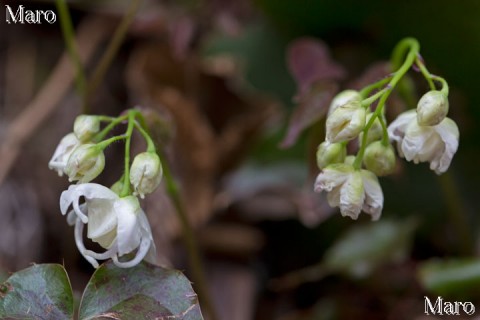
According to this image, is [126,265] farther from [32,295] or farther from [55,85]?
[55,85]

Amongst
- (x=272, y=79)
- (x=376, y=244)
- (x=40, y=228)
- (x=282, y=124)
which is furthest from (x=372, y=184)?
(x=40, y=228)

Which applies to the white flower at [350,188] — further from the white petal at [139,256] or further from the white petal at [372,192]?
the white petal at [139,256]

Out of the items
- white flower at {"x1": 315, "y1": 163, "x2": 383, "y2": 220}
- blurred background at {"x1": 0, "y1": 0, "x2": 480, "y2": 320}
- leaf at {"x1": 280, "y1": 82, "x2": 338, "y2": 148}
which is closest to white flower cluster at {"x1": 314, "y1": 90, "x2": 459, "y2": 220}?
white flower at {"x1": 315, "y1": 163, "x2": 383, "y2": 220}

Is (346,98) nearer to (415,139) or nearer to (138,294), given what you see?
(415,139)

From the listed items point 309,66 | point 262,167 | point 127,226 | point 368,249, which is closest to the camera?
point 127,226

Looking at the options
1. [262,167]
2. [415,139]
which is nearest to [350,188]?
[415,139]

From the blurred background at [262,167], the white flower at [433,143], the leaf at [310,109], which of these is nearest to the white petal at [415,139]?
the white flower at [433,143]

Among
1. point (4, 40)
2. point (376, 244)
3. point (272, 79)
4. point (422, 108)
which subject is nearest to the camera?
point (422, 108)
